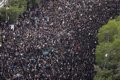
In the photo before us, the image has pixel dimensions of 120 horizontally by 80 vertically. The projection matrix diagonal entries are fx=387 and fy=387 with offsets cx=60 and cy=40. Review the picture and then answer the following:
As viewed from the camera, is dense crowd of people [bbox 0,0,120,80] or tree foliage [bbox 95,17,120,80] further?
dense crowd of people [bbox 0,0,120,80]

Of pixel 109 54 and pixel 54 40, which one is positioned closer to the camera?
pixel 109 54

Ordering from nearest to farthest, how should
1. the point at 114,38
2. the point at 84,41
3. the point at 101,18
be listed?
the point at 114,38, the point at 84,41, the point at 101,18

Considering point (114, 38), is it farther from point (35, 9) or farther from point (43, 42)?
point (35, 9)

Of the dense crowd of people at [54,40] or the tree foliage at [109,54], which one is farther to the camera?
the dense crowd of people at [54,40]

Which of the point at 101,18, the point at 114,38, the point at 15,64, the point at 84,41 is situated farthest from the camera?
the point at 101,18

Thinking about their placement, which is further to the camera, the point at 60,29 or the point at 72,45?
the point at 60,29

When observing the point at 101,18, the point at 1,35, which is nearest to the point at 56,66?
the point at 1,35

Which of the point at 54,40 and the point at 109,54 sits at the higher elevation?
the point at 109,54

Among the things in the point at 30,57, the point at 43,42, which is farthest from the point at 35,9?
the point at 30,57
